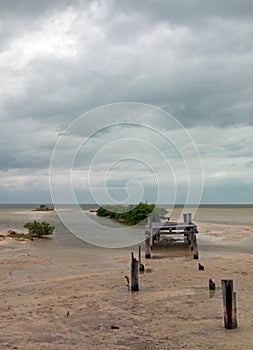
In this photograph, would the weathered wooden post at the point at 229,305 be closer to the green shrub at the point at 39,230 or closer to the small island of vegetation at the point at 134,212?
the green shrub at the point at 39,230

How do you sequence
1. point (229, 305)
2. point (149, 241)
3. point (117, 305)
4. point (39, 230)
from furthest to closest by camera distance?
point (39, 230) → point (149, 241) → point (117, 305) → point (229, 305)

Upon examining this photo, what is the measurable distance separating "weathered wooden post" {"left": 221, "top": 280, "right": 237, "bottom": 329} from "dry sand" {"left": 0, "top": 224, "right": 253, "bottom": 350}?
205 millimetres

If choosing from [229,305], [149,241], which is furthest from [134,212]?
[229,305]

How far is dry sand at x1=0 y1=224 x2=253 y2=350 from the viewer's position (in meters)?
9.85

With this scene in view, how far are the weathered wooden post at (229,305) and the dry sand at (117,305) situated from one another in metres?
0.20

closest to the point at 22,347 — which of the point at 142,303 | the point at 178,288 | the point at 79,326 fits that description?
the point at 79,326

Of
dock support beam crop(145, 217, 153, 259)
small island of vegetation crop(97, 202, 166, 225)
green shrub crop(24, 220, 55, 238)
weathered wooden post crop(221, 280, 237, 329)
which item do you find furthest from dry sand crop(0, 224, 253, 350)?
small island of vegetation crop(97, 202, 166, 225)

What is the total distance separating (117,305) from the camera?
12828 millimetres

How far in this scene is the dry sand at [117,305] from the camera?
388 inches

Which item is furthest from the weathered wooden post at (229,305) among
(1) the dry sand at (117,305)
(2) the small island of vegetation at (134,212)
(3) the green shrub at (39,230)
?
(2) the small island of vegetation at (134,212)

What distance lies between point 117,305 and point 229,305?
369 cm

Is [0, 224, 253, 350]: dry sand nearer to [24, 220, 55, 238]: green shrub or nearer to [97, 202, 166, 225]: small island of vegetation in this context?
[24, 220, 55, 238]: green shrub

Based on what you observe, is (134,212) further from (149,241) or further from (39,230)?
(149,241)

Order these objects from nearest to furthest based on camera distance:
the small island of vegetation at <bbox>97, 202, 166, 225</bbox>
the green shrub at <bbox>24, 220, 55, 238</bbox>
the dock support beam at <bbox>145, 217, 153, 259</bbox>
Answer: the dock support beam at <bbox>145, 217, 153, 259</bbox>, the green shrub at <bbox>24, 220, 55, 238</bbox>, the small island of vegetation at <bbox>97, 202, 166, 225</bbox>
